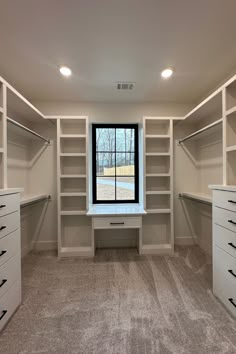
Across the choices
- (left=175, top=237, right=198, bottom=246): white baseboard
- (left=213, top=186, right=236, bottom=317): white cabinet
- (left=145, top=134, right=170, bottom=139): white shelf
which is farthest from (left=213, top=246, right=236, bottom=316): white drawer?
(left=145, top=134, right=170, bottom=139): white shelf

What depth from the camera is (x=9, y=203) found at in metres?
1.69

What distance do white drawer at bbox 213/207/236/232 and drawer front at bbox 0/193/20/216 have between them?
6.12 feet

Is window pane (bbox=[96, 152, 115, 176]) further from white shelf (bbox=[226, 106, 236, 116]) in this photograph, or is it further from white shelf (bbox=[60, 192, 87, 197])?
white shelf (bbox=[226, 106, 236, 116])

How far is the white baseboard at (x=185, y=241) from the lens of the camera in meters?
3.38

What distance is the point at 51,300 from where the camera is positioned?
6.39ft

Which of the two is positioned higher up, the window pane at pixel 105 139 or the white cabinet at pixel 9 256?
the window pane at pixel 105 139

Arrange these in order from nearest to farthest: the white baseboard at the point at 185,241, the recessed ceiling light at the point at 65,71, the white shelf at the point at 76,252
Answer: the recessed ceiling light at the point at 65,71, the white shelf at the point at 76,252, the white baseboard at the point at 185,241

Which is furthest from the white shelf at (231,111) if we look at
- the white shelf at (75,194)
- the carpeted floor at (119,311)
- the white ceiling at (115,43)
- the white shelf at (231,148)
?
the white shelf at (75,194)

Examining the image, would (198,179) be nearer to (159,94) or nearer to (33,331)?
(159,94)

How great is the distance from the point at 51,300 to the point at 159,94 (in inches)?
117

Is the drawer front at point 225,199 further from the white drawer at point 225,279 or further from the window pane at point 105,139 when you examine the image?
the window pane at point 105,139

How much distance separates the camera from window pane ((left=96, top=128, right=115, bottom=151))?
3.53 m

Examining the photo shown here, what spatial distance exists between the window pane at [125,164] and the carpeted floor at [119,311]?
1.48 metres

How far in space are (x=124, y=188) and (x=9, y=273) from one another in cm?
223
